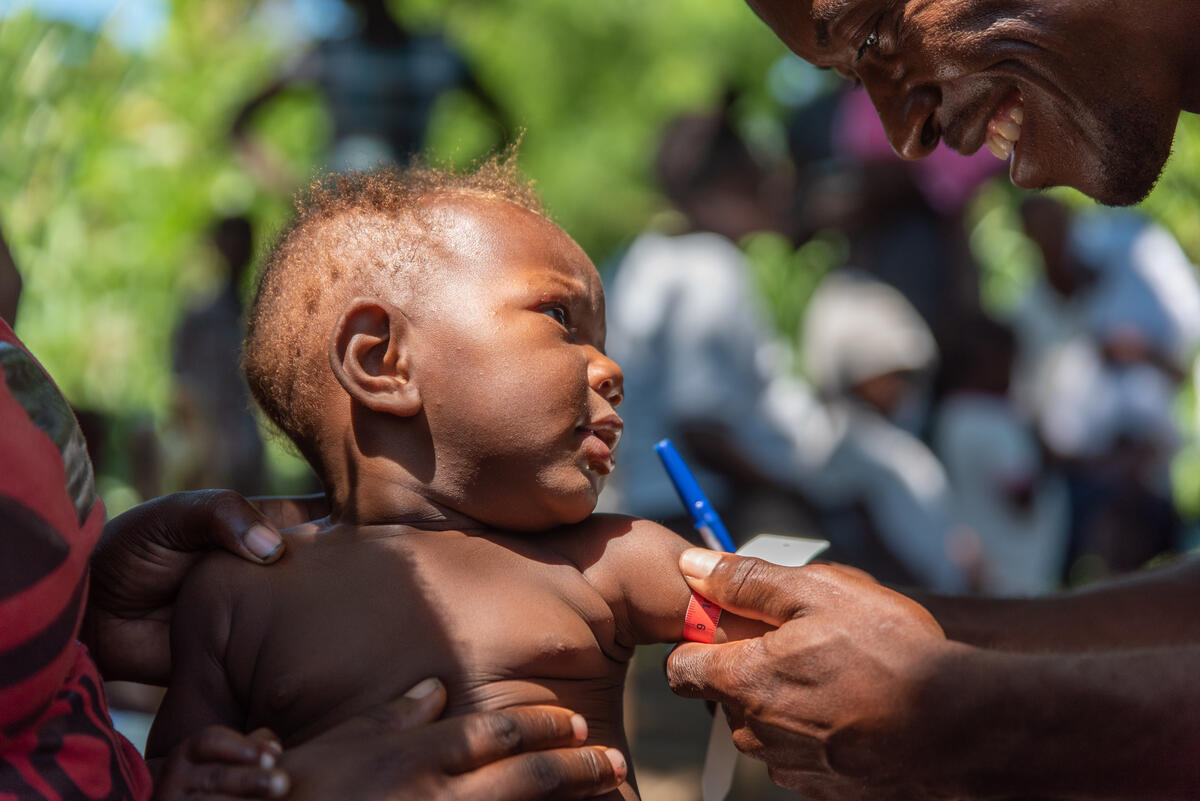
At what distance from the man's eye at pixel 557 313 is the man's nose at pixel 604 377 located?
2.6 inches

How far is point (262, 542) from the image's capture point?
1718 mm

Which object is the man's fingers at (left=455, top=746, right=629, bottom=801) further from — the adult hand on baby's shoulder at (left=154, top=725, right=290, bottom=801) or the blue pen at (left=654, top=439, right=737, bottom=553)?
the blue pen at (left=654, top=439, right=737, bottom=553)

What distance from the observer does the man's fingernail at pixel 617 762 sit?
1.69m

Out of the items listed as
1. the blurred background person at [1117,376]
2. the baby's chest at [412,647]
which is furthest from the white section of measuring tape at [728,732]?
the blurred background person at [1117,376]

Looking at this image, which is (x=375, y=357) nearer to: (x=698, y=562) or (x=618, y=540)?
(x=618, y=540)

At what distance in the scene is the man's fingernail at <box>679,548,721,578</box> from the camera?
1786 mm

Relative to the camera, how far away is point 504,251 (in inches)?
73.5

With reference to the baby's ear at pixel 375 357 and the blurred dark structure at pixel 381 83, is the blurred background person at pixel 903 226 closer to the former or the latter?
the blurred dark structure at pixel 381 83

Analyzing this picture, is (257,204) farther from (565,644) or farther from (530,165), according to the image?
(565,644)

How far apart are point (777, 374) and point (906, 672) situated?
3402 millimetres

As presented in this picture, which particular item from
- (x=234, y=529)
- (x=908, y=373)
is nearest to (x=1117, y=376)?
(x=908, y=373)

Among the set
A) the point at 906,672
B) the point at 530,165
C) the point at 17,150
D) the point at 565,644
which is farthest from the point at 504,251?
the point at 530,165

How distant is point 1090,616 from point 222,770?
162 centimetres

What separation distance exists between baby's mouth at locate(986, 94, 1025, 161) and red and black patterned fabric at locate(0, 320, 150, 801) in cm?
172
